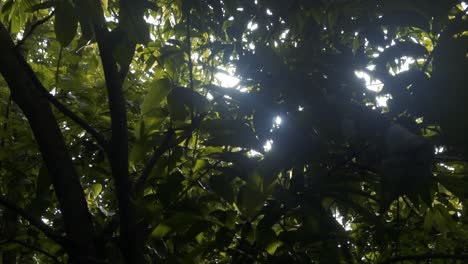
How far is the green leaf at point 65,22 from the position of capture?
116 centimetres

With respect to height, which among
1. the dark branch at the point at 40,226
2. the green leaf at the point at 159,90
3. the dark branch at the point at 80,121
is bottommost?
the dark branch at the point at 40,226

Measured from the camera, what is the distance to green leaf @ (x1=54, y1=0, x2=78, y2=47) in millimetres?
1160

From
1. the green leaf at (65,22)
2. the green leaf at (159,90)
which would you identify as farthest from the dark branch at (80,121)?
the green leaf at (65,22)

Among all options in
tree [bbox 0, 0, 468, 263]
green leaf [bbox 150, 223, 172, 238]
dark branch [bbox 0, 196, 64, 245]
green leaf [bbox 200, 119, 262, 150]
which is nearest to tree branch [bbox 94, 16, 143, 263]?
tree [bbox 0, 0, 468, 263]

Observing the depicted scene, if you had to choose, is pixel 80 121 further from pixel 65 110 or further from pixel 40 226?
pixel 40 226

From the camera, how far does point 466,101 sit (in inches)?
34.9

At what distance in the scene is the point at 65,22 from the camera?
1165mm

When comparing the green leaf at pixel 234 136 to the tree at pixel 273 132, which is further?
the green leaf at pixel 234 136

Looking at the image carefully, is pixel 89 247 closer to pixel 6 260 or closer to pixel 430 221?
pixel 430 221

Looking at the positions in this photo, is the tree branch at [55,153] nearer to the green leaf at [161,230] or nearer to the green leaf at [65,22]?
the green leaf at [161,230]

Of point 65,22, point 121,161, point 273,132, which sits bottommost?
point 273,132

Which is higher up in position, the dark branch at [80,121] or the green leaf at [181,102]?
the dark branch at [80,121]

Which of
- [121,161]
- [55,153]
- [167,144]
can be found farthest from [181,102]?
[55,153]

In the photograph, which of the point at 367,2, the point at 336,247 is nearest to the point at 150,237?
the point at 336,247
